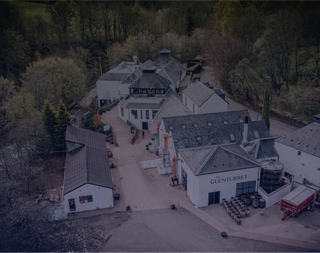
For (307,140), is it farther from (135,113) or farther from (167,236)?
(135,113)

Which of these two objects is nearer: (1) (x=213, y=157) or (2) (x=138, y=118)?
(1) (x=213, y=157)

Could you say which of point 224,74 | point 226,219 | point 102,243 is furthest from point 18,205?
point 224,74

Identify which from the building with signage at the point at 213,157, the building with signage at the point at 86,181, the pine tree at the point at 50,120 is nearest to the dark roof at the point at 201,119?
the building with signage at the point at 213,157

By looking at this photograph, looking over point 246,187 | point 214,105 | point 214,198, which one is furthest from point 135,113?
point 246,187

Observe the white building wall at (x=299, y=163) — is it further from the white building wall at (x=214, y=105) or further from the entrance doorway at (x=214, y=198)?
→ the white building wall at (x=214, y=105)

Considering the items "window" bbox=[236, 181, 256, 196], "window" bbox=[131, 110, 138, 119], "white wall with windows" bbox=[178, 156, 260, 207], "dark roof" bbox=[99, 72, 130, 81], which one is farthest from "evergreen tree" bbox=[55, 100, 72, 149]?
"window" bbox=[236, 181, 256, 196]

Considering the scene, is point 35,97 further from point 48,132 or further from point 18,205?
point 18,205
